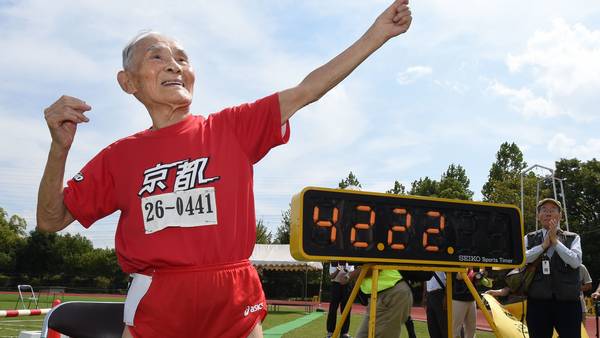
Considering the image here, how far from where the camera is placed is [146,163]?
7.19ft

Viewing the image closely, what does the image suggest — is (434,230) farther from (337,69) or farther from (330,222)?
(337,69)

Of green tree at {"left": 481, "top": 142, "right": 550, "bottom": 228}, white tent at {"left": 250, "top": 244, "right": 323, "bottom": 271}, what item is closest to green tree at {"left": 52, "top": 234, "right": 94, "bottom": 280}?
white tent at {"left": 250, "top": 244, "right": 323, "bottom": 271}

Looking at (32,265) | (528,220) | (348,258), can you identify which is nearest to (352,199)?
(348,258)

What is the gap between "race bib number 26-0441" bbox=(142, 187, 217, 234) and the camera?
2027 mm

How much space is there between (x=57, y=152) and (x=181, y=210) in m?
0.56

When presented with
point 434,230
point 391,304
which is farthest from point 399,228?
point 391,304

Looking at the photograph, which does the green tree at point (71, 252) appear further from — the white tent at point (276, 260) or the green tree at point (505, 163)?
the green tree at point (505, 163)

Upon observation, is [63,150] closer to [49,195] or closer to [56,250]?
[49,195]

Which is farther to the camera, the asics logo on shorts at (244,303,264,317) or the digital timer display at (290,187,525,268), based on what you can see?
the digital timer display at (290,187,525,268)

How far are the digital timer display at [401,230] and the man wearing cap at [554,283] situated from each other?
170cm

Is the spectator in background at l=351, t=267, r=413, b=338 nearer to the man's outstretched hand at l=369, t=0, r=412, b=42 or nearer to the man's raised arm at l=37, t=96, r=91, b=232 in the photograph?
the man's outstretched hand at l=369, t=0, r=412, b=42

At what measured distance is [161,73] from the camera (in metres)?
2.34

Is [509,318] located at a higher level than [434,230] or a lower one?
lower

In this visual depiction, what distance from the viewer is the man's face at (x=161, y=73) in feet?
7.63
